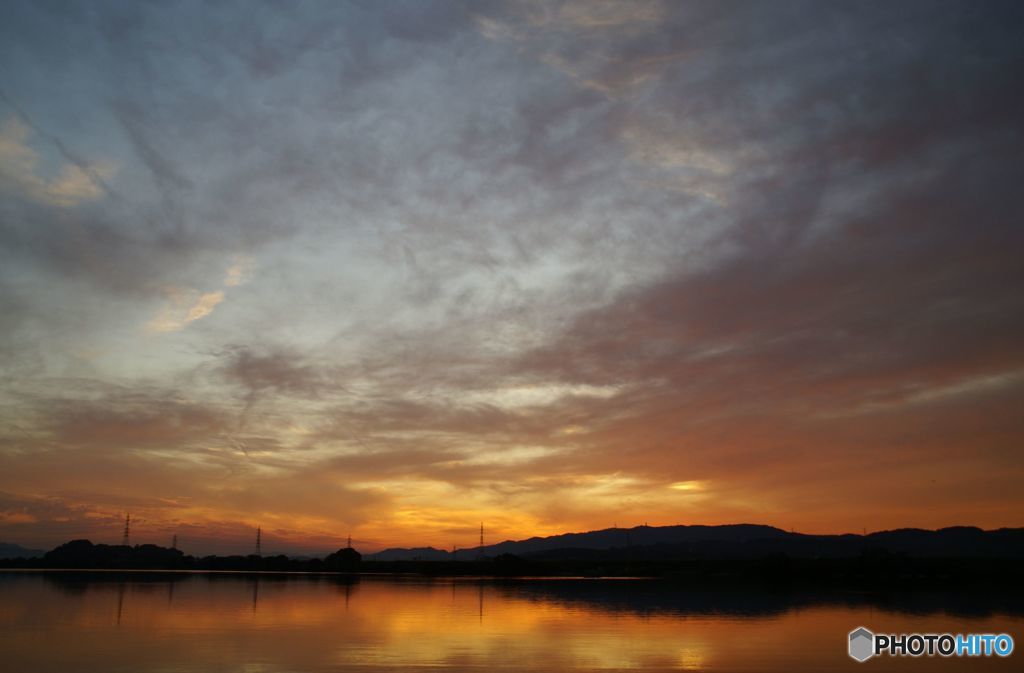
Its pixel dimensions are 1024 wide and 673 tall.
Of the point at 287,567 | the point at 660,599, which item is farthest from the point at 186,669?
the point at 287,567

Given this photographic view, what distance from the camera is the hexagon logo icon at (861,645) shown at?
34.4 m

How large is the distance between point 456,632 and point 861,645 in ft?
70.1

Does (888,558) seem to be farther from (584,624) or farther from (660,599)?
(584,624)

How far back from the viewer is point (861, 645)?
1439 inches

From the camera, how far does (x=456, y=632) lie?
41188mm

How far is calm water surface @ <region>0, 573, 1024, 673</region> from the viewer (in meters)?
31.1

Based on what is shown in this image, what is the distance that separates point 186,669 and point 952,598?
78.0 metres

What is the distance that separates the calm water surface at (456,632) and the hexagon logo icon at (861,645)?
73 cm

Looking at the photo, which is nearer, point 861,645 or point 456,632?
point 861,645

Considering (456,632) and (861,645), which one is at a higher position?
(861,645)

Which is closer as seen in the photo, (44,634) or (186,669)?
(186,669)

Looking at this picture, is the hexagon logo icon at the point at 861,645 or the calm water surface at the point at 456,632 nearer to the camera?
the calm water surface at the point at 456,632

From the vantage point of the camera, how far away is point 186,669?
28812 millimetres

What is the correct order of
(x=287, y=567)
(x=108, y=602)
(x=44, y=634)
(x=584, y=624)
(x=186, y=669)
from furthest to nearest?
(x=287, y=567) → (x=108, y=602) → (x=584, y=624) → (x=44, y=634) → (x=186, y=669)
